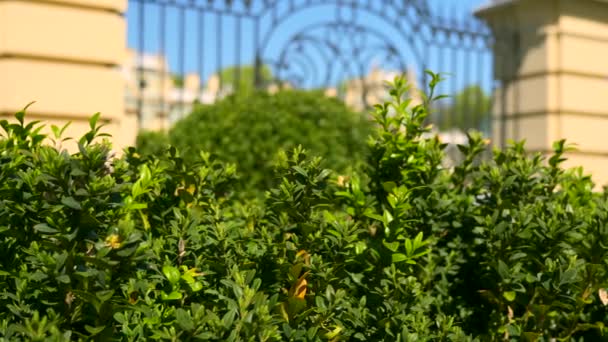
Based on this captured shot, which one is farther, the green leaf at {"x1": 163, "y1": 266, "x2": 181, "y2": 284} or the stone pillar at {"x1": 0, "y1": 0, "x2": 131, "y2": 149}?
the stone pillar at {"x1": 0, "y1": 0, "x2": 131, "y2": 149}

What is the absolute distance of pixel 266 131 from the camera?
6.11m

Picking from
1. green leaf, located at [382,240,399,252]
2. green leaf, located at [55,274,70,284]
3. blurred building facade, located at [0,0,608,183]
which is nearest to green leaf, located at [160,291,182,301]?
green leaf, located at [55,274,70,284]

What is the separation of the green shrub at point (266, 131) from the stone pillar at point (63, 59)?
78 cm

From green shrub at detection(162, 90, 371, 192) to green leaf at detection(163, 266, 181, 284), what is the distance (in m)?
3.85

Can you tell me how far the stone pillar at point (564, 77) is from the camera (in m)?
8.94

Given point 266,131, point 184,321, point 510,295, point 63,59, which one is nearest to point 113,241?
point 184,321

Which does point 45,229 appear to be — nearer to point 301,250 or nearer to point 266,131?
A: point 301,250

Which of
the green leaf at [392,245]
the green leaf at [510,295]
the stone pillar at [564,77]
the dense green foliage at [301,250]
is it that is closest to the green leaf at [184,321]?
the dense green foliage at [301,250]

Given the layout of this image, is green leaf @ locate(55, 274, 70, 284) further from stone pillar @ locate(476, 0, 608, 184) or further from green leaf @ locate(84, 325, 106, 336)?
stone pillar @ locate(476, 0, 608, 184)

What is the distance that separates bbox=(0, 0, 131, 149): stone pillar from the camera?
5.34m

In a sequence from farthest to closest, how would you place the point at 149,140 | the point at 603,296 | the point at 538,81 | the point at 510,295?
the point at 538,81 < the point at 149,140 < the point at 603,296 < the point at 510,295

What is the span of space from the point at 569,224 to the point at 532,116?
7465mm

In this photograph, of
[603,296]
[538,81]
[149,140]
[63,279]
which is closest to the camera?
[63,279]

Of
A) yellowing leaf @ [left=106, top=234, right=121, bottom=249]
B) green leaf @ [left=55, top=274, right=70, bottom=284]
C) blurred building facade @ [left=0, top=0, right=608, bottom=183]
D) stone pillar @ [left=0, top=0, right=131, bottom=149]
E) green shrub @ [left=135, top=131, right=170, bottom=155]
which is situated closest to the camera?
green leaf @ [left=55, top=274, right=70, bottom=284]
